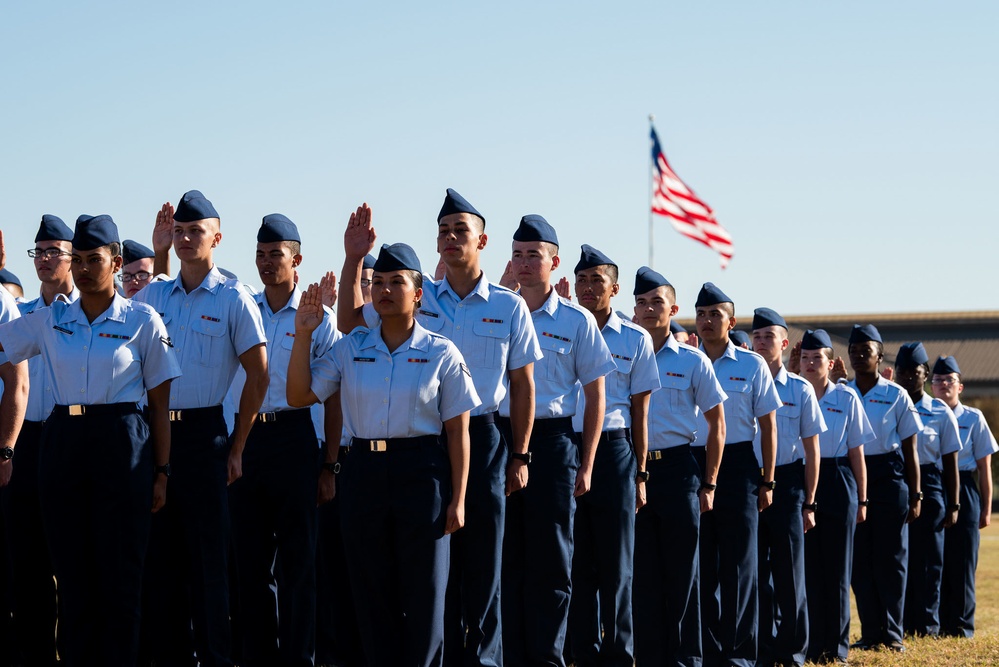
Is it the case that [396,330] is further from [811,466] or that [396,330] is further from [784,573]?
[811,466]

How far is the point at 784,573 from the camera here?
891 centimetres

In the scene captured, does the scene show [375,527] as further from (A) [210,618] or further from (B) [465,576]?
(A) [210,618]

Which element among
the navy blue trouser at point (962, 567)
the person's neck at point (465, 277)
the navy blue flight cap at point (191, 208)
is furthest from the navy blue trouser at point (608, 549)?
the navy blue trouser at point (962, 567)

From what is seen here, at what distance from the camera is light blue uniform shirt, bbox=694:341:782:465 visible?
28.1ft

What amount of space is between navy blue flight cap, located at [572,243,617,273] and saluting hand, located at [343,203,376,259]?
1.73 meters

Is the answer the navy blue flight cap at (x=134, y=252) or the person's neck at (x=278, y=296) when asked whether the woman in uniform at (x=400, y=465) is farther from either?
the navy blue flight cap at (x=134, y=252)

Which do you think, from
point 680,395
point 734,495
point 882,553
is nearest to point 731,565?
point 734,495

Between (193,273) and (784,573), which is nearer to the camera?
(193,273)

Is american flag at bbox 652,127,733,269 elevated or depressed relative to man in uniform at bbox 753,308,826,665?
elevated

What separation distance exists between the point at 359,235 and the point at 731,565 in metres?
3.46

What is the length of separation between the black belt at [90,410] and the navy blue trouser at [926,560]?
7.54 metres

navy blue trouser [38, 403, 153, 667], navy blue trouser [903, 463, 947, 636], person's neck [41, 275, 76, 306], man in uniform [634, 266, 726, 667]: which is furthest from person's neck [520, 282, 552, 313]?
navy blue trouser [903, 463, 947, 636]

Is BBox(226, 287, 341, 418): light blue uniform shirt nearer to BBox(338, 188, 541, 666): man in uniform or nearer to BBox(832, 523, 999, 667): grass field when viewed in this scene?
BBox(338, 188, 541, 666): man in uniform

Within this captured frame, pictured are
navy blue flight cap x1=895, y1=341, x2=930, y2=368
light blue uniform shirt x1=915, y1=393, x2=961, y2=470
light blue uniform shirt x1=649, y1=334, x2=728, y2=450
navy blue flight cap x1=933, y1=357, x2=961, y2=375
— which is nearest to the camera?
light blue uniform shirt x1=649, y1=334, x2=728, y2=450
